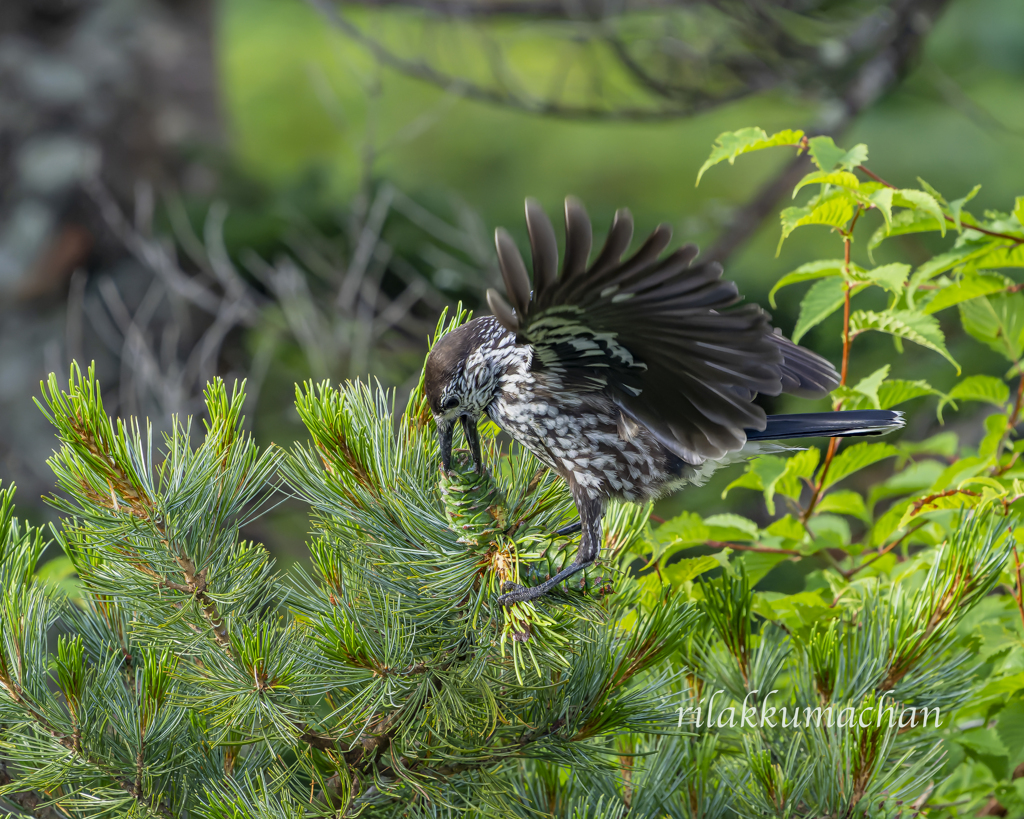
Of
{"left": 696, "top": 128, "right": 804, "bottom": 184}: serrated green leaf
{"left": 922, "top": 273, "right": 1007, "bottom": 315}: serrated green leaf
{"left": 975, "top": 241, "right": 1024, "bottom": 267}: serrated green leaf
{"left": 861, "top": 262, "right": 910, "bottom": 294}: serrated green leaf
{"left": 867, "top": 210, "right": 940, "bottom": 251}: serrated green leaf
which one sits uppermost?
{"left": 696, "top": 128, "right": 804, "bottom": 184}: serrated green leaf

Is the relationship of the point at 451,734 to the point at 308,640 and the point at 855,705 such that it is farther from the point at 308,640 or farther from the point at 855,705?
the point at 855,705

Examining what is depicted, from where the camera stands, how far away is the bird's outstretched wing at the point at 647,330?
63cm

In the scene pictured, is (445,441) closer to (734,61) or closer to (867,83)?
(867,83)

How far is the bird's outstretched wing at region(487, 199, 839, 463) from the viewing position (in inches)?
24.7

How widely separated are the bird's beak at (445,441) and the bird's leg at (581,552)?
0.12 m

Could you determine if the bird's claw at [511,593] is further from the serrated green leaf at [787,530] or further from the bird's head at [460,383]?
the serrated green leaf at [787,530]

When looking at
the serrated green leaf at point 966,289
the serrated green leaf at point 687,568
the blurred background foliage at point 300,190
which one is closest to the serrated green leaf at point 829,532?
the serrated green leaf at point 687,568

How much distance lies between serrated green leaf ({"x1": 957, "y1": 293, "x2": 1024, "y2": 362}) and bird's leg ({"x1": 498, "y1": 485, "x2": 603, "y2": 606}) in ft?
1.42

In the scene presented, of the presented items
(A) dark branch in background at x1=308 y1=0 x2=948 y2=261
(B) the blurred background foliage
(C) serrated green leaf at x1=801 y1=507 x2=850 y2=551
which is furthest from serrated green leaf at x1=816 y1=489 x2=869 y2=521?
(A) dark branch in background at x1=308 y1=0 x2=948 y2=261

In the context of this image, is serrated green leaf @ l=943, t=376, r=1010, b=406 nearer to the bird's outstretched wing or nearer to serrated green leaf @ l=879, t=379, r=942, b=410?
serrated green leaf @ l=879, t=379, r=942, b=410

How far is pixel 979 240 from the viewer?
32.0 inches

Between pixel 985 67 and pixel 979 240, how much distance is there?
333 centimetres

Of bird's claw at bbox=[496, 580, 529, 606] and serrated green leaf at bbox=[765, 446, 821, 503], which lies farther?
serrated green leaf at bbox=[765, 446, 821, 503]

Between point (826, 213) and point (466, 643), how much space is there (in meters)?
0.50
